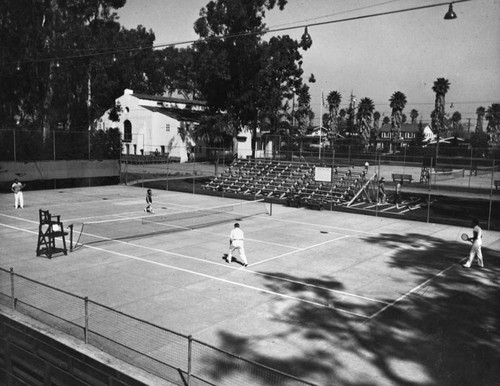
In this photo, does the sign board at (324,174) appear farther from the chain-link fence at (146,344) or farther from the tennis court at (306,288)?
the chain-link fence at (146,344)

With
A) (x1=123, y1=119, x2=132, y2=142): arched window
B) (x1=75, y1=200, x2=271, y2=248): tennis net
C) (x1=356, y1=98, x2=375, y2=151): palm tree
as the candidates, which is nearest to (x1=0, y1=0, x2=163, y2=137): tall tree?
(x1=123, y1=119, x2=132, y2=142): arched window

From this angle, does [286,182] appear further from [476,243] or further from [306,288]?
[306,288]

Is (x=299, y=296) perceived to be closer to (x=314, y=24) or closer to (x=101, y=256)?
(x=101, y=256)

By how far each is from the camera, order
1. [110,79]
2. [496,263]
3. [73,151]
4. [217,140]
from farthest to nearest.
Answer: [110,79]
[217,140]
[73,151]
[496,263]

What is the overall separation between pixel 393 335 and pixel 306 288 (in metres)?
3.88

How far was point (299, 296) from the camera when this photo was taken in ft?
45.6

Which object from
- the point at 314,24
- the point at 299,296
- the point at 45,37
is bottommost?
the point at 299,296

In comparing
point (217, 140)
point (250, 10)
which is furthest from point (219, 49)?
point (217, 140)

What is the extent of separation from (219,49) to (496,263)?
46.0m

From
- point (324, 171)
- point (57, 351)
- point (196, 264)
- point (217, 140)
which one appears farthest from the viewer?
point (217, 140)

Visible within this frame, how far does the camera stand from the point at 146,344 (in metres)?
Result: 10.2

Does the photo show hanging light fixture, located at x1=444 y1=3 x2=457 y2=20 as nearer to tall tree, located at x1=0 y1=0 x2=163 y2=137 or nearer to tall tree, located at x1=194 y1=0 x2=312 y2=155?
tall tree, located at x1=0 y1=0 x2=163 y2=137

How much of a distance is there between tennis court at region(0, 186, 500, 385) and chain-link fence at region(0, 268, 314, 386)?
0.65 metres

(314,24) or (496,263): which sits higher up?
(314,24)
